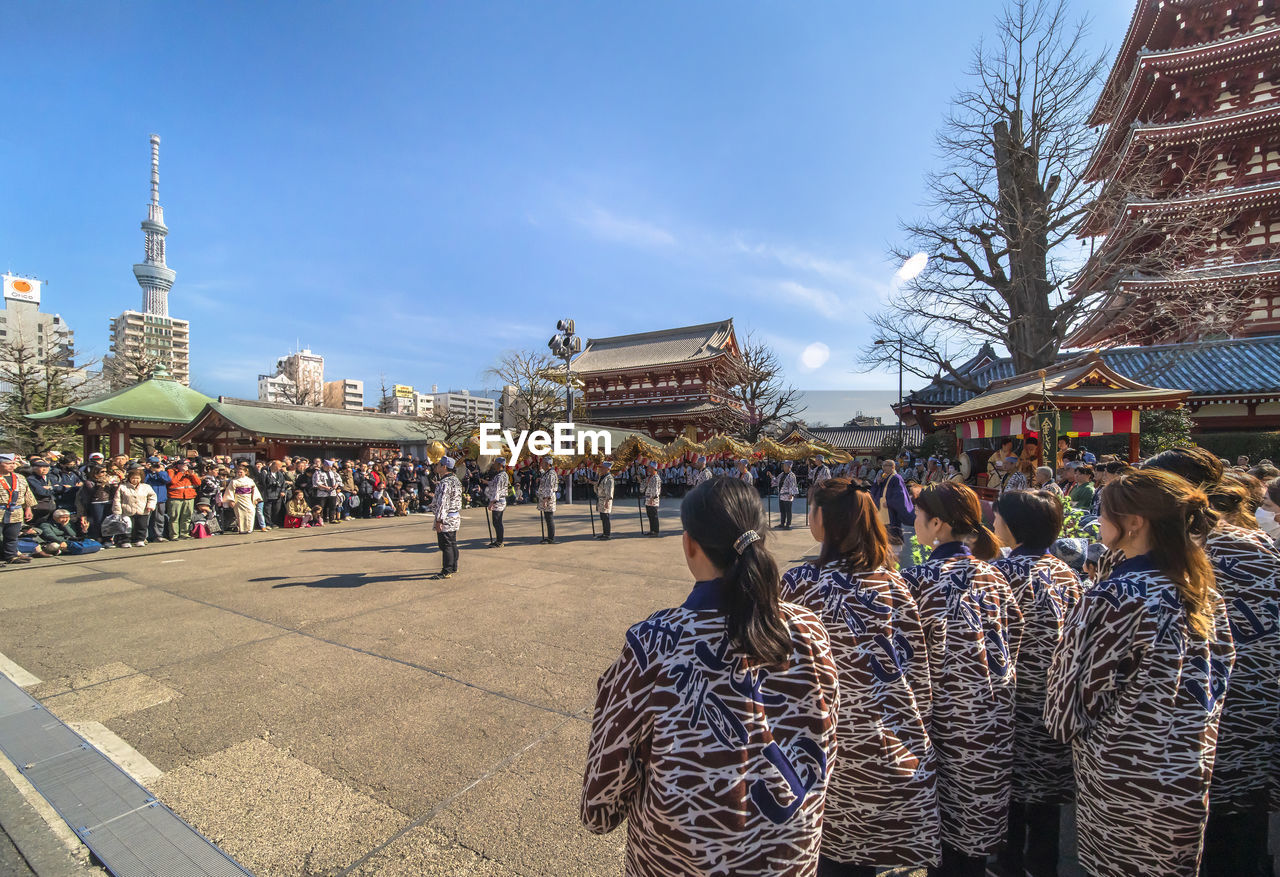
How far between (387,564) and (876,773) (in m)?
8.58

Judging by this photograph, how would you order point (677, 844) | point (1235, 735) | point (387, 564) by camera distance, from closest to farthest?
point (677, 844) < point (1235, 735) < point (387, 564)

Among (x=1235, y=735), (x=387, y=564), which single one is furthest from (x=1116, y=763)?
(x=387, y=564)

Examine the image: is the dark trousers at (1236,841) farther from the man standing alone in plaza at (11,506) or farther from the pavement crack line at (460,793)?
the man standing alone in plaza at (11,506)

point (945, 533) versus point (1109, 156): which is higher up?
point (1109, 156)

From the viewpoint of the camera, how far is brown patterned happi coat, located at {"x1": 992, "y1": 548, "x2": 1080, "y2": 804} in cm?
231

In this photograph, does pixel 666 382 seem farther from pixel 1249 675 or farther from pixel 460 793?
pixel 1249 675

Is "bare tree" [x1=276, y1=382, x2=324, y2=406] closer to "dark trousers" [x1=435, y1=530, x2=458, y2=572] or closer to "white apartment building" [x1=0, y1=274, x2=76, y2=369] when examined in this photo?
"white apartment building" [x1=0, y1=274, x2=76, y2=369]

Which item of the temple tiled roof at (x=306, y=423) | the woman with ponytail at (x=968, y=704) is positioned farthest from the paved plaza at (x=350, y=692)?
the temple tiled roof at (x=306, y=423)

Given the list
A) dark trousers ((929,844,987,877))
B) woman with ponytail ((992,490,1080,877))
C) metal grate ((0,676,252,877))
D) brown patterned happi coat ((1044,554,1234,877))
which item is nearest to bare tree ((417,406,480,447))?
metal grate ((0,676,252,877))

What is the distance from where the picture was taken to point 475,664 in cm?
459

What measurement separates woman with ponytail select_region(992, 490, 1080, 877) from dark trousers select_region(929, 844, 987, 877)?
16.2 inches

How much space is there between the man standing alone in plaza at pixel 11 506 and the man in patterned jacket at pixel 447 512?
280 inches

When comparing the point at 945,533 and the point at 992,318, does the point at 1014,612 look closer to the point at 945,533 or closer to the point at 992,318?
the point at 945,533

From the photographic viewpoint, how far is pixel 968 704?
2.05 metres
